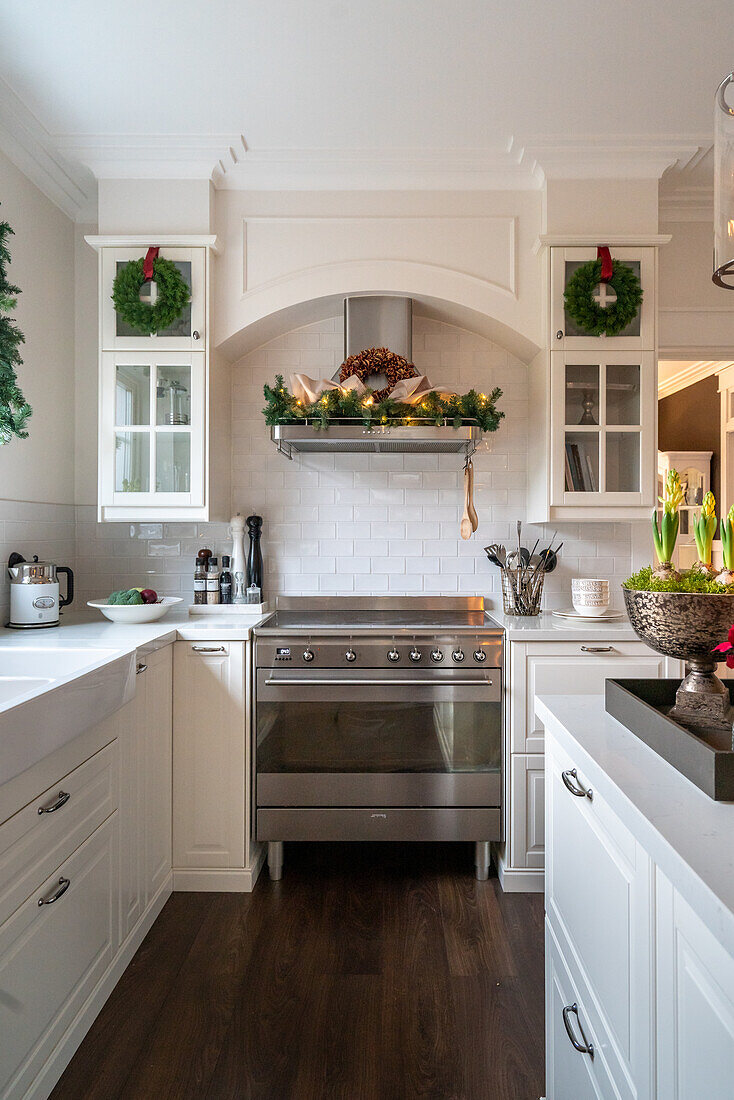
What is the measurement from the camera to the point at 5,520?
2668mm

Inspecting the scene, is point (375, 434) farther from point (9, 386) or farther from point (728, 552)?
point (728, 552)

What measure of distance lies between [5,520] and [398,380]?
5.36ft

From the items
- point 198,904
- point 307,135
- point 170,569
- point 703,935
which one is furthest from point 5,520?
point 703,935

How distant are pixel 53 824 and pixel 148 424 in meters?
1.71

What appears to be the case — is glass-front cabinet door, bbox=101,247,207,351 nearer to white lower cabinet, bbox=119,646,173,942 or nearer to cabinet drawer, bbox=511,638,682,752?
white lower cabinet, bbox=119,646,173,942

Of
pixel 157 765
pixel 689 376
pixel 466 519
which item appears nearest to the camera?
pixel 157 765

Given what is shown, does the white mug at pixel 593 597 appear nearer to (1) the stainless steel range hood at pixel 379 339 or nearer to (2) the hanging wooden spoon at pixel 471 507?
(2) the hanging wooden spoon at pixel 471 507

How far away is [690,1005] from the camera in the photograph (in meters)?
0.77

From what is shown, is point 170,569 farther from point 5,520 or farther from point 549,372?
point 549,372

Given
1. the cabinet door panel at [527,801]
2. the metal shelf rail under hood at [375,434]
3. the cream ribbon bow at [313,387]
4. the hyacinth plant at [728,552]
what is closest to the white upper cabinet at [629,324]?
the metal shelf rail under hood at [375,434]

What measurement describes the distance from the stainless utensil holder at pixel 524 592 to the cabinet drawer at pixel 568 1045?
1598 mm

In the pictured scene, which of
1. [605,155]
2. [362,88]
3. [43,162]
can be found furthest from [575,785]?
[43,162]

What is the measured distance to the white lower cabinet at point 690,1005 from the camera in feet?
2.25

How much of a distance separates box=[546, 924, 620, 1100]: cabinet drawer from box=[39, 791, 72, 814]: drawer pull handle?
3.68 feet
